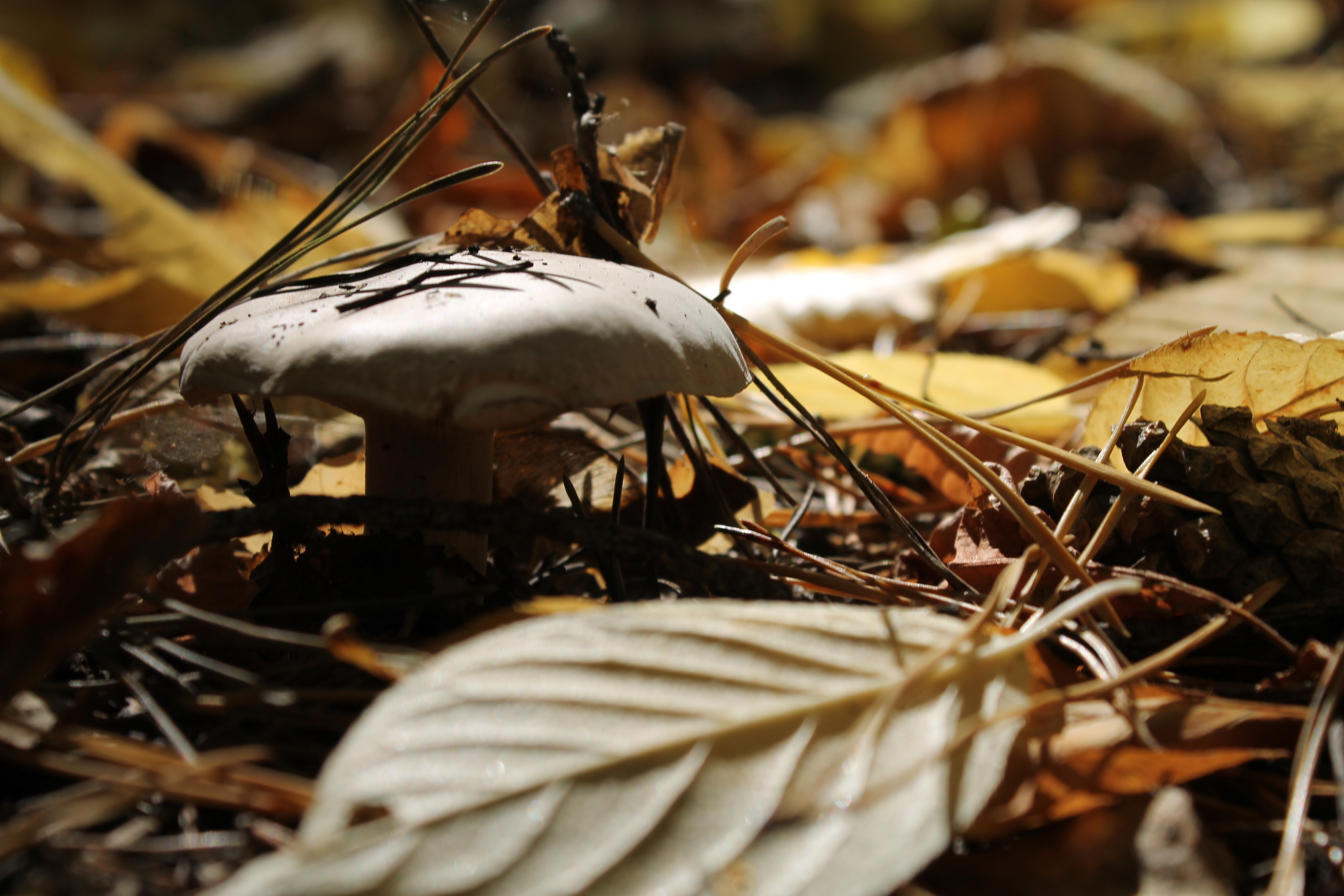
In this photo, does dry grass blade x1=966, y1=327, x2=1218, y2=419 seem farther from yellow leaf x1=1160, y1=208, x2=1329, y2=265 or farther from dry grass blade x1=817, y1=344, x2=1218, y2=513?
yellow leaf x1=1160, y1=208, x2=1329, y2=265

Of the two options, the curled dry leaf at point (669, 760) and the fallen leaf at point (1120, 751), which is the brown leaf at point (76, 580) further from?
the fallen leaf at point (1120, 751)

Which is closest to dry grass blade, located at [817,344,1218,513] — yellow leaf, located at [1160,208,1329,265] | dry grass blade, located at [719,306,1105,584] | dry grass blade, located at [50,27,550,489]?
dry grass blade, located at [719,306,1105,584]

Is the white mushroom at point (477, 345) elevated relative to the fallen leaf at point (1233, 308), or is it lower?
elevated

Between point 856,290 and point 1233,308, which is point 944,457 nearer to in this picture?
point 1233,308

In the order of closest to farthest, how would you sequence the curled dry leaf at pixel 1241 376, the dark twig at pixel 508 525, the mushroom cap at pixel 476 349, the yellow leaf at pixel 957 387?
the mushroom cap at pixel 476 349, the dark twig at pixel 508 525, the curled dry leaf at pixel 1241 376, the yellow leaf at pixel 957 387

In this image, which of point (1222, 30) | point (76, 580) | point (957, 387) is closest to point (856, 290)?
point (957, 387)

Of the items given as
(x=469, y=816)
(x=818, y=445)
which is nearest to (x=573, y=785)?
(x=469, y=816)

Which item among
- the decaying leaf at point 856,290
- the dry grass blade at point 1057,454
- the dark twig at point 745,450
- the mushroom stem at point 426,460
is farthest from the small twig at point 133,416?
the decaying leaf at point 856,290

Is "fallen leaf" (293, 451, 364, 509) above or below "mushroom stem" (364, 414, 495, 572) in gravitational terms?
below
